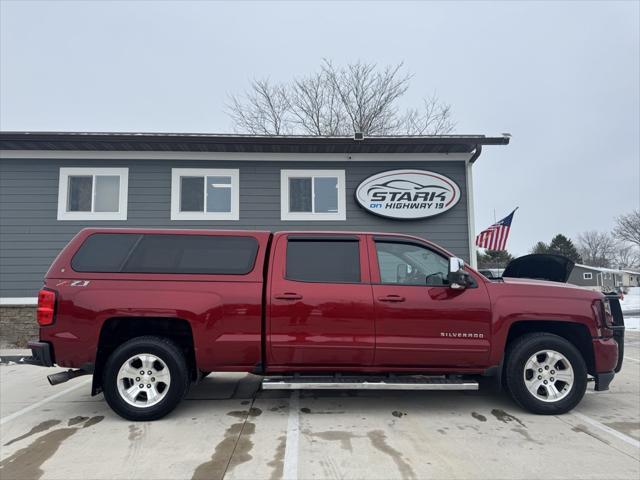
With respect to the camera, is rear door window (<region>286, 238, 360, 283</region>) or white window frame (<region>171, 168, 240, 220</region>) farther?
white window frame (<region>171, 168, 240, 220</region>)

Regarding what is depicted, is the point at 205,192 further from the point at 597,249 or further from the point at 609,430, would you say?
the point at 597,249

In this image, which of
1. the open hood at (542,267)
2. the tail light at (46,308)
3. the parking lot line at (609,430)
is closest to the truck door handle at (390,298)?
the parking lot line at (609,430)

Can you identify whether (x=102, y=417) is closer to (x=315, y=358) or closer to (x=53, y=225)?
(x=315, y=358)

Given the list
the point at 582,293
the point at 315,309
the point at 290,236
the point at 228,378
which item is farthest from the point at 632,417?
the point at 228,378

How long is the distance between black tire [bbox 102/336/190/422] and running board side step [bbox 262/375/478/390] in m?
0.88

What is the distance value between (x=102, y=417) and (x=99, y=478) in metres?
1.44

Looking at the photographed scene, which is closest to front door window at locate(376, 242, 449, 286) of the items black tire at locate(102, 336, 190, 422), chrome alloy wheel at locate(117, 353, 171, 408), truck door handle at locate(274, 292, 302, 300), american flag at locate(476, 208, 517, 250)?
truck door handle at locate(274, 292, 302, 300)

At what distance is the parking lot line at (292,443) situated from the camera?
3.04 metres

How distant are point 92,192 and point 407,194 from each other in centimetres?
744

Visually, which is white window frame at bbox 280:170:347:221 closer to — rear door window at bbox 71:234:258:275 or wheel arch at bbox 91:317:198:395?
rear door window at bbox 71:234:258:275

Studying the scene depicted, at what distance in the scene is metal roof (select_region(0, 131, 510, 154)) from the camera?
879 cm

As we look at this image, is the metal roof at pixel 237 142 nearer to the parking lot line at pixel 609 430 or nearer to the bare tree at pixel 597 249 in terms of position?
the parking lot line at pixel 609 430

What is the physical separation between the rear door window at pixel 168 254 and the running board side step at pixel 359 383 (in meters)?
1.22

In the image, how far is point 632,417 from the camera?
433 cm
